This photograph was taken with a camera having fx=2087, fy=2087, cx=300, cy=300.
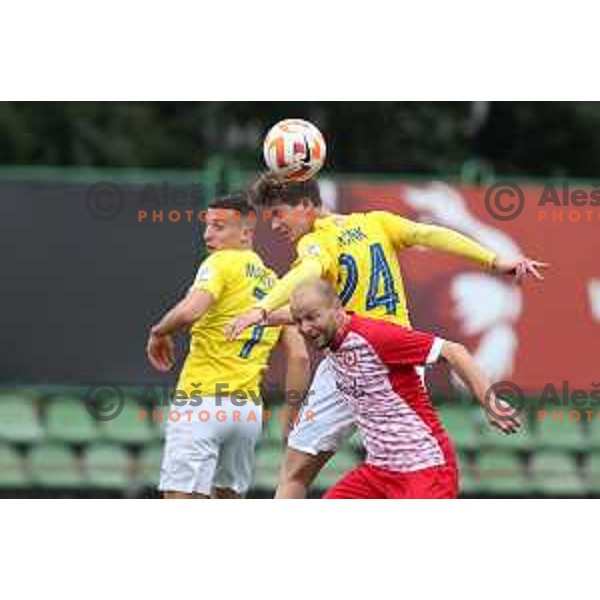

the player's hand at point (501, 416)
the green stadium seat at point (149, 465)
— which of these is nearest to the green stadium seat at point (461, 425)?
the green stadium seat at point (149, 465)

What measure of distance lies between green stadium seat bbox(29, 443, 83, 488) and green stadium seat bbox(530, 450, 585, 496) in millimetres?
3997

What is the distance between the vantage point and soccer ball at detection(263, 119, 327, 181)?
40.3 ft

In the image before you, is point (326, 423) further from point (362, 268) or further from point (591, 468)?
point (591, 468)

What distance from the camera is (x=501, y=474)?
59.9 ft

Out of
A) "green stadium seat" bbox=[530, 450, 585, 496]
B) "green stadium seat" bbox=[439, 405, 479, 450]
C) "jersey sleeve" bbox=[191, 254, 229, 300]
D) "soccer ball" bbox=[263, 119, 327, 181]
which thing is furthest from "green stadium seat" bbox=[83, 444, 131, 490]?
"soccer ball" bbox=[263, 119, 327, 181]

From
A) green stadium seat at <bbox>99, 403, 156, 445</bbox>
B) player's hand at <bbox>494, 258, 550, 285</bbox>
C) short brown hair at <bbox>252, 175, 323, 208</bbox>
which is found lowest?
green stadium seat at <bbox>99, 403, 156, 445</bbox>

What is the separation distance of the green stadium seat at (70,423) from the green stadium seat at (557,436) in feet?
12.8

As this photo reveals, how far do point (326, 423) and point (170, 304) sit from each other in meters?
5.76

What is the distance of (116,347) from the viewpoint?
1753 cm

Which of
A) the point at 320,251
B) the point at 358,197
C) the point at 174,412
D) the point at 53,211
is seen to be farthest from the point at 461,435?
the point at 320,251

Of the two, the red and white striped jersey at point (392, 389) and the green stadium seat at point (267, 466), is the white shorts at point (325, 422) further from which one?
the green stadium seat at point (267, 466)

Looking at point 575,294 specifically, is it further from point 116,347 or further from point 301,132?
point 301,132

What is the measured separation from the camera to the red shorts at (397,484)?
35.2 feet

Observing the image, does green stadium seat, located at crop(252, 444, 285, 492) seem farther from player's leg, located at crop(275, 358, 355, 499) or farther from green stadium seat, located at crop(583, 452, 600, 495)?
player's leg, located at crop(275, 358, 355, 499)
